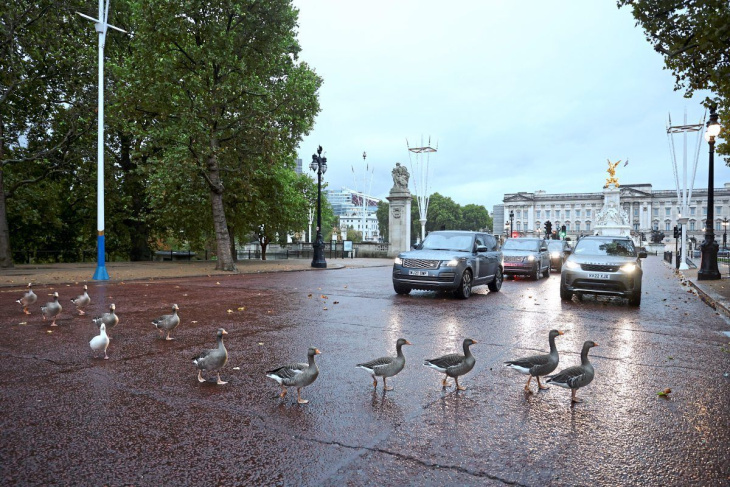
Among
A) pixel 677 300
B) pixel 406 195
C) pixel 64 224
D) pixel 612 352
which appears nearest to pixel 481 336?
pixel 612 352

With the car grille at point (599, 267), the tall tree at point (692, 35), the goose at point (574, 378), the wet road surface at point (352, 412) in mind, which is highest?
the tall tree at point (692, 35)

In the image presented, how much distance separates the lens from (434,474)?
3348mm

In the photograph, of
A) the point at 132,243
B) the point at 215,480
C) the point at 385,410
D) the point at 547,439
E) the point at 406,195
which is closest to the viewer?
the point at 215,480

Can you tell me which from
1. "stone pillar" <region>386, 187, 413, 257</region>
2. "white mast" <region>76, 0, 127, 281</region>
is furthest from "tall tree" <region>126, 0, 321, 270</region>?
"stone pillar" <region>386, 187, 413, 257</region>

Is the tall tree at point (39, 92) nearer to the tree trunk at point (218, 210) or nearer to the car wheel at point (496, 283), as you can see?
the tree trunk at point (218, 210)

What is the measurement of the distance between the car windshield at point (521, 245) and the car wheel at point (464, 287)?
32.3 feet

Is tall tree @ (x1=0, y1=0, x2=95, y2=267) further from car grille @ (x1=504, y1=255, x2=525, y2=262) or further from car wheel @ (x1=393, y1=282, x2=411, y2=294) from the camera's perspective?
car grille @ (x1=504, y1=255, x2=525, y2=262)

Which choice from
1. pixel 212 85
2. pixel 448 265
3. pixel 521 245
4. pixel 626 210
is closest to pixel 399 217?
pixel 521 245

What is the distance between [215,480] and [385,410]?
178 cm

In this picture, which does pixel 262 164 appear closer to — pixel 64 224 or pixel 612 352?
pixel 64 224

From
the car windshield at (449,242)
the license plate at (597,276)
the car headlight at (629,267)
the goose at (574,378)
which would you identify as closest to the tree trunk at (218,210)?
the car windshield at (449,242)

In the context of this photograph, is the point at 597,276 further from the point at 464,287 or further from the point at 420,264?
the point at 420,264

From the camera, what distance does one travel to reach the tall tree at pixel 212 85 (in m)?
21.0

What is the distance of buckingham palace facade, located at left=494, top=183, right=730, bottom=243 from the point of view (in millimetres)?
138250
